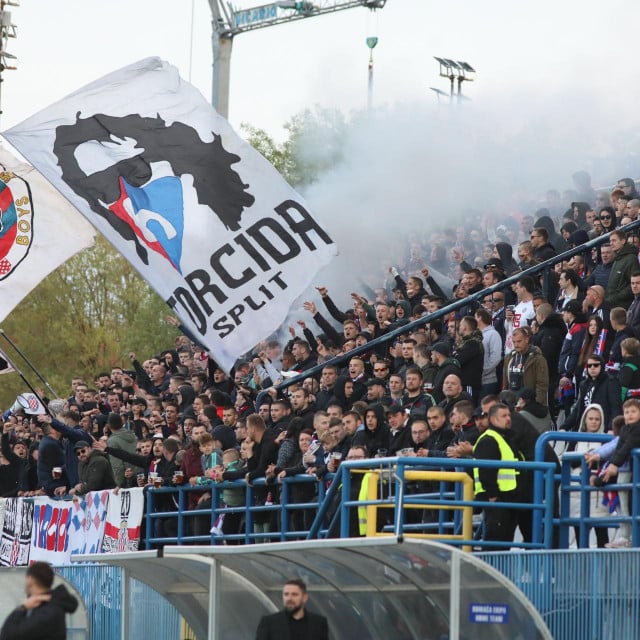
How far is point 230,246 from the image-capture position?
1561cm

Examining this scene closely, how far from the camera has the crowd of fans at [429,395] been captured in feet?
46.4

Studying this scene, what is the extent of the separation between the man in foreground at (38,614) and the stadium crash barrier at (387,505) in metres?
2.33

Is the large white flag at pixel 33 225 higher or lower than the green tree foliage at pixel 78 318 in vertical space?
lower

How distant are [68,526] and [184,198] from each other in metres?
6.40

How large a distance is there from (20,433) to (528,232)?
9046 millimetres

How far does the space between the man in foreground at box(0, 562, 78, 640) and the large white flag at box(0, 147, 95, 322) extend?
363 inches

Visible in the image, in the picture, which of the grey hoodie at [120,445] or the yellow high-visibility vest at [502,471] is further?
the grey hoodie at [120,445]

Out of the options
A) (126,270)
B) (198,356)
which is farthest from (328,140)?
(198,356)

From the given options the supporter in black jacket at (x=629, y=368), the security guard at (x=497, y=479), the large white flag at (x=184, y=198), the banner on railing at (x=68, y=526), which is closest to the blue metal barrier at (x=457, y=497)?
the security guard at (x=497, y=479)

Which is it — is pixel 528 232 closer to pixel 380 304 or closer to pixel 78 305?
pixel 380 304

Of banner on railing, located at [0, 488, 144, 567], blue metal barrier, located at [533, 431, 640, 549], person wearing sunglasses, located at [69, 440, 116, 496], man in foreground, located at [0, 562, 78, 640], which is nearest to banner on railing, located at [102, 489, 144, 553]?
banner on railing, located at [0, 488, 144, 567]

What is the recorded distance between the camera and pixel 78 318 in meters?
58.6

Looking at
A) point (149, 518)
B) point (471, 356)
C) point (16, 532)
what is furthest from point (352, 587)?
point (16, 532)

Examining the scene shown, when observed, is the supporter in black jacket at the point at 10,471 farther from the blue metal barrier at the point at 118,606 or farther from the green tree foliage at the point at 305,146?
the green tree foliage at the point at 305,146
